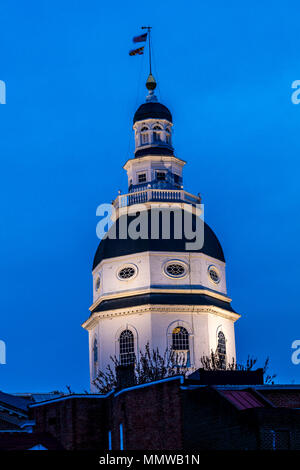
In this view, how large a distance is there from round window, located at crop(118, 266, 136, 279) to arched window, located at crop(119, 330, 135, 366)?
3.62 metres

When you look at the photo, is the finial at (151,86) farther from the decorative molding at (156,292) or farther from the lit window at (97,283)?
the decorative molding at (156,292)

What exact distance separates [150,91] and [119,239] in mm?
16078

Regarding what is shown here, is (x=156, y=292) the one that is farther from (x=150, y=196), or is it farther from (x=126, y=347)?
(x=150, y=196)

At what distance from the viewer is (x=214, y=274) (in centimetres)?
7294

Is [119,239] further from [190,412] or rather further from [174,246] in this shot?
[190,412]

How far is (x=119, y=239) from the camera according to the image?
2844 inches

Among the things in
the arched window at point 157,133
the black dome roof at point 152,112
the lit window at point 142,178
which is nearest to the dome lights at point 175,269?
the lit window at point 142,178

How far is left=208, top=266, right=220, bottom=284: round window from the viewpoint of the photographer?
72500 mm

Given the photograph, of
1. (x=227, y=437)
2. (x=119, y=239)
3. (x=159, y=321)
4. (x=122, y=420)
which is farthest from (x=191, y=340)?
(x=227, y=437)

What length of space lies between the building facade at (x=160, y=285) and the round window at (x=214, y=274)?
6cm

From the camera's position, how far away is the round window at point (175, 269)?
7088cm

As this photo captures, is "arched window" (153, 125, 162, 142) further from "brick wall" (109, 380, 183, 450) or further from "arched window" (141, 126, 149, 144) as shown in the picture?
"brick wall" (109, 380, 183, 450)

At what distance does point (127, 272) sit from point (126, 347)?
4.93 metres
